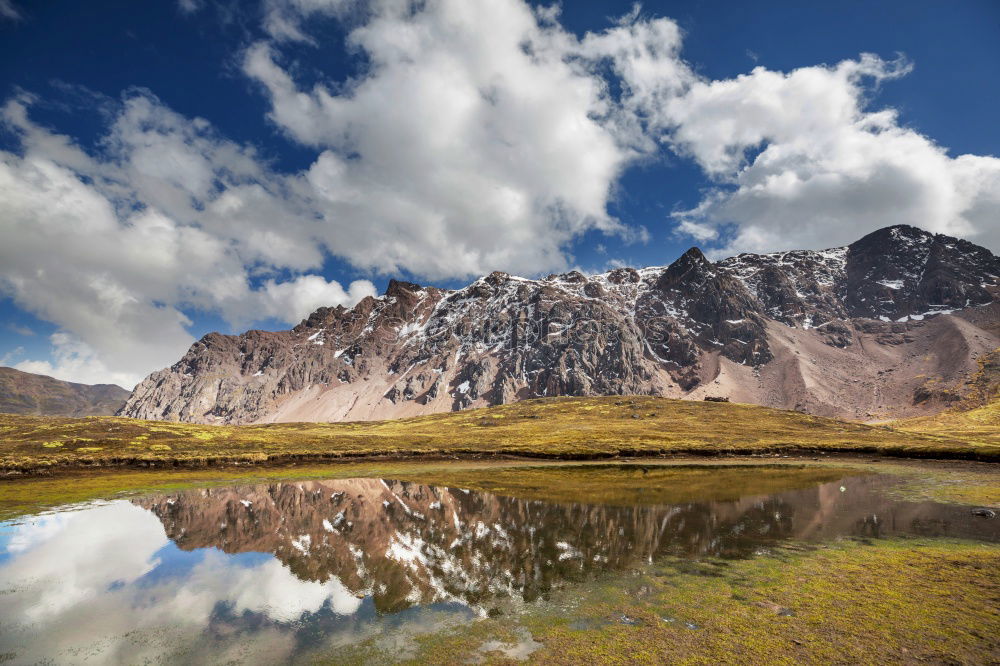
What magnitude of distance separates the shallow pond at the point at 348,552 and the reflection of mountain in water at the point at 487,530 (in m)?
0.18

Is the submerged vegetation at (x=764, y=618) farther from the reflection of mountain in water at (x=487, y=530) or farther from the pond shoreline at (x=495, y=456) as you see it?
the pond shoreline at (x=495, y=456)

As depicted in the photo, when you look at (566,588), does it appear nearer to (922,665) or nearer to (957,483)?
(922,665)

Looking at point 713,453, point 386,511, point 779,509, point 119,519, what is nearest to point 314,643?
point 386,511

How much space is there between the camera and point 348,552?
29297 millimetres

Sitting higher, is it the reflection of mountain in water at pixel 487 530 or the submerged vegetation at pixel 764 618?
the submerged vegetation at pixel 764 618

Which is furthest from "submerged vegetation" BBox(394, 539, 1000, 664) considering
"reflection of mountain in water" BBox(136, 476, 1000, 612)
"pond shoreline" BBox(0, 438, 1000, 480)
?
"pond shoreline" BBox(0, 438, 1000, 480)

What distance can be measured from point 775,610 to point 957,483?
54247 millimetres

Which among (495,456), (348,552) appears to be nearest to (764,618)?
(348,552)

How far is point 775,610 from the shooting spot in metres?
18.4

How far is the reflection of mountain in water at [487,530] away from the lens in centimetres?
2439

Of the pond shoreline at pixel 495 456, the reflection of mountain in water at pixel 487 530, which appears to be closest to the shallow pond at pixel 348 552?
the reflection of mountain in water at pixel 487 530

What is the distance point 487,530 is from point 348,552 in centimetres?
964

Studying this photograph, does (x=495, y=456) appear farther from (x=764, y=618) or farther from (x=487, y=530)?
(x=764, y=618)

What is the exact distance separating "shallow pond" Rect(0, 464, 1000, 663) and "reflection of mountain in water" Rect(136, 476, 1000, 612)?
0.18m
